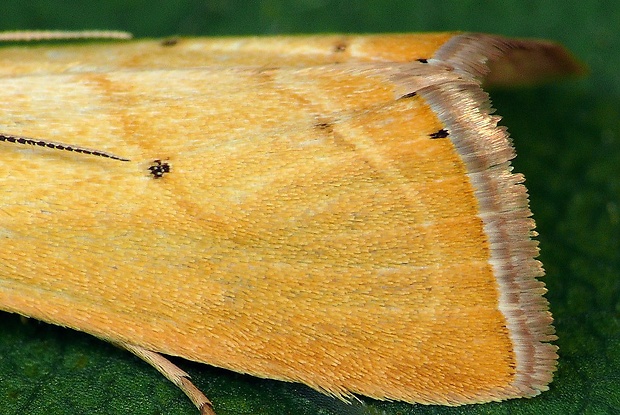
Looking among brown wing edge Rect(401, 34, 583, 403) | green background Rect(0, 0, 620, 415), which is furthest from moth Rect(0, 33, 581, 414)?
green background Rect(0, 0, 620, 415)

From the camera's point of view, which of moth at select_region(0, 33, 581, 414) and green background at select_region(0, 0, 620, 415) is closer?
moth at select_region(0, 33, 581, 414)

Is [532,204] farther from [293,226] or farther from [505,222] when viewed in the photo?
[293,226]

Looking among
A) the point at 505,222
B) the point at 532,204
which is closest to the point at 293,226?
the point at 505,222

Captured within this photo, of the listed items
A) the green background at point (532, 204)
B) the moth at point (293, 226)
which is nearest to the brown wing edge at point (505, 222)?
the moth at point (293, 226)

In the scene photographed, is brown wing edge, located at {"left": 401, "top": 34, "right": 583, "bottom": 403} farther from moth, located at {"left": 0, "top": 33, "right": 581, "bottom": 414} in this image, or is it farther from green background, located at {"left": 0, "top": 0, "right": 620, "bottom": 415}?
green background, located at {"left": 0, "top": 0, "right": 620, "bottom": 415}

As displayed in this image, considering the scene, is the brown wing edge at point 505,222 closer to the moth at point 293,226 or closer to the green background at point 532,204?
the moth at point 293,226

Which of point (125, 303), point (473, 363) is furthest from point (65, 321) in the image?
point (473, 363)
